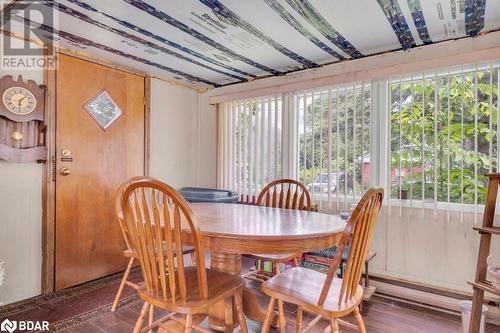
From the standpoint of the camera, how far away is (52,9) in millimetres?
1957

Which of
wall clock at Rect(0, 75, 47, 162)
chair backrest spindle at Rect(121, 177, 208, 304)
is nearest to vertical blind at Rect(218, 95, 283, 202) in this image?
wall clock at Rect(0, 75, 47, 162)

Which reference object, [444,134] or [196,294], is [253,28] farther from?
[196,294]

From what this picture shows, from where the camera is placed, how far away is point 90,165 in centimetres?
277

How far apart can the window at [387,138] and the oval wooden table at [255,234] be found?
93cm

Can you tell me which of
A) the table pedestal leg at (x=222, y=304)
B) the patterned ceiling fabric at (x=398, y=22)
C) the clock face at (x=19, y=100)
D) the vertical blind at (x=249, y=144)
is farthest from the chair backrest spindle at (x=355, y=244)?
the clock face at (x=19, y=100)

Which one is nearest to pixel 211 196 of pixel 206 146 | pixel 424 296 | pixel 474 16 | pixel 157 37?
pixel 206 146

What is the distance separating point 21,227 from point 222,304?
1.70m

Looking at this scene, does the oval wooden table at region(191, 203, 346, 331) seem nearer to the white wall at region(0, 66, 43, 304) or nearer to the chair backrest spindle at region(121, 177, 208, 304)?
the chair backrest spindle at region(121, 177, 208, 304)

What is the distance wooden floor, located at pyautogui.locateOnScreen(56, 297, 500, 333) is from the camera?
1.96 metres

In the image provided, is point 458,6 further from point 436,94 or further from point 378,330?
point 378,330

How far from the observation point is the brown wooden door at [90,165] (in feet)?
8.41

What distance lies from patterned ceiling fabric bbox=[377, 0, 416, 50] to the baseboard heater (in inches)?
75.6

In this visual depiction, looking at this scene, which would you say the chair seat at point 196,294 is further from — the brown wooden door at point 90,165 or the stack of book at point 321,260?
the brown wooden door at point 90,165

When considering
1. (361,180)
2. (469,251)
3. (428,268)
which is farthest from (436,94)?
(428,268)
